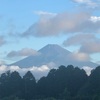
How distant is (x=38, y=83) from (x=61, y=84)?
3880mm

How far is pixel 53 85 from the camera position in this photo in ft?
229

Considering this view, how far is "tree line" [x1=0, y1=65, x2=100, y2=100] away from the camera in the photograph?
65.9 meters

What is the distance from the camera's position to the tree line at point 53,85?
65.9m

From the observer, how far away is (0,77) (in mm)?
77875

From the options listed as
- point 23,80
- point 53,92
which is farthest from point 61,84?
point 23,80

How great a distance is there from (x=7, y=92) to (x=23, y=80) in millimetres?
3238

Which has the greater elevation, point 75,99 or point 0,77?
point 0,77

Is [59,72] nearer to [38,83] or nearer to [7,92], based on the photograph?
[38,83]

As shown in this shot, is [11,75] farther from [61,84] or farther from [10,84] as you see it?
[61,84]

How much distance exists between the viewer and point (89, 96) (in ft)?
193

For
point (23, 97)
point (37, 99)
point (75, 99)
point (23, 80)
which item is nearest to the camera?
point (75, 99)

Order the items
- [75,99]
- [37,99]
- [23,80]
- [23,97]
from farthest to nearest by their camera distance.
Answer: [23,80], [23,97], [37,99], [75,99]

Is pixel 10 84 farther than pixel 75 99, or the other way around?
pixel 10 84

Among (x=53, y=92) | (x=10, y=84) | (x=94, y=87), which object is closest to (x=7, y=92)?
(x=10, y=84)
